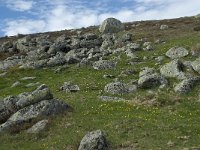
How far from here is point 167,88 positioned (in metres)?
43.7

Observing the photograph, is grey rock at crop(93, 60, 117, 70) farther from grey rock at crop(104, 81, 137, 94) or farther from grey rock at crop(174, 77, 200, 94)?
grey rock at crop(174, 77, 200, 94)

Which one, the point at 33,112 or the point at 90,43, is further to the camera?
the point at 90,43

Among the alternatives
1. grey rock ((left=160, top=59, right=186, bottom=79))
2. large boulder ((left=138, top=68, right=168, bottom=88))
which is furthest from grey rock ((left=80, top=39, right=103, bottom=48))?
large boulder ((left=138, top=68, right=168, bottom=88))

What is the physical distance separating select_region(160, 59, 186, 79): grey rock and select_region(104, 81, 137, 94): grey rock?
5.03 m

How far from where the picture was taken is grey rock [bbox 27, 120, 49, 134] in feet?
113

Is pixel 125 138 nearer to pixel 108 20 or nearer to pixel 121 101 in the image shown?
pixel 121 101

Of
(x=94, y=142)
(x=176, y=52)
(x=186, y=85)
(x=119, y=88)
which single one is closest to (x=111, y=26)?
(x=176, y=52)

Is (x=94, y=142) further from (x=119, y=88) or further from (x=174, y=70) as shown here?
(x=174, y=70)

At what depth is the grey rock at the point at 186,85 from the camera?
41812 mm

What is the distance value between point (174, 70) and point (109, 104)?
11.7m

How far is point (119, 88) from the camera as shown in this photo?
4428cm

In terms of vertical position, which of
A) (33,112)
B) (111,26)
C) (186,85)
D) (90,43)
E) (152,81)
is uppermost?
(111,26)

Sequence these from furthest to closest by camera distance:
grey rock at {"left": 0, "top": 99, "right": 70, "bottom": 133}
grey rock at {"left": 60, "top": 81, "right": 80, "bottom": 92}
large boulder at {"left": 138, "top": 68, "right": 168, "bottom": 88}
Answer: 1. grey rock at {"left": 60, "top": 81, "right": 80, "bottom": 92}
2. large boulder at {"left": 138, "top": 68, "right": 168, "bottom": 88}
3. grey rock at {"left": 0, "top": 99, "right": 70, "bottom": 133}

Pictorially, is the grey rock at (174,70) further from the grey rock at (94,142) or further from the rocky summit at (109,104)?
the grey rock at (94,142)
